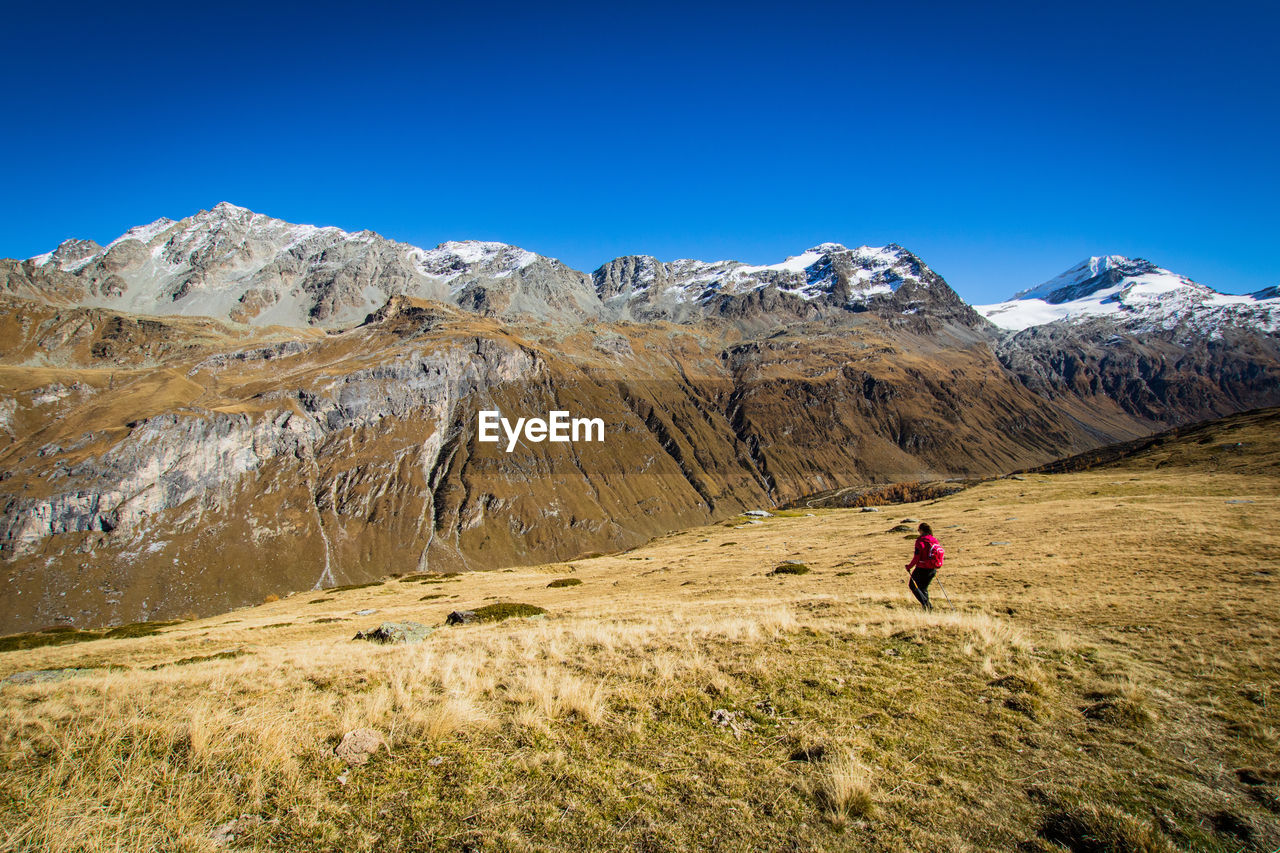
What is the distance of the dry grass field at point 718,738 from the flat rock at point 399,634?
242cm

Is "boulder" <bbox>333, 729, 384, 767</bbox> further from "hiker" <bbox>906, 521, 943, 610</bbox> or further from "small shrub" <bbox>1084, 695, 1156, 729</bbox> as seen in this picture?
"hiker" <bbox>906, 521, 943, 610</bbox>

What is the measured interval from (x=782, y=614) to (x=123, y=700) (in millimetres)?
15326

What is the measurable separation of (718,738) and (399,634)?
53.3 feet

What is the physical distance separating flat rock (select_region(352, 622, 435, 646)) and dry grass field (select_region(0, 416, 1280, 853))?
7.95 feet

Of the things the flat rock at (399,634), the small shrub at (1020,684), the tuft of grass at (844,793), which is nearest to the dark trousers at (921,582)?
the small shrub at (1020,684)

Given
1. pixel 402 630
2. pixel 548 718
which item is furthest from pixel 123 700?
pixel 402 630

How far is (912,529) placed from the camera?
1784 inches

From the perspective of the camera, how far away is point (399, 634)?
20.1 m

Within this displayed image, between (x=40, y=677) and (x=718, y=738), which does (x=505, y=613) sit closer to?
(x=40, y=677)

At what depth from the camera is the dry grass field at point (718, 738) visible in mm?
5758

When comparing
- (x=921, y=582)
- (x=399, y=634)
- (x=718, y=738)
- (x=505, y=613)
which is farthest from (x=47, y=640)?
(x=921, y=582)

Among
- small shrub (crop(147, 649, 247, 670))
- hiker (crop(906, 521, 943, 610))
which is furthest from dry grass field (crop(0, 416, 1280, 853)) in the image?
small shrub (crop(147, 649, 247, 670))

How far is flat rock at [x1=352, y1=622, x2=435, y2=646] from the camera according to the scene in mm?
19361

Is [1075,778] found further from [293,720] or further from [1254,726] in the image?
[293,720]
